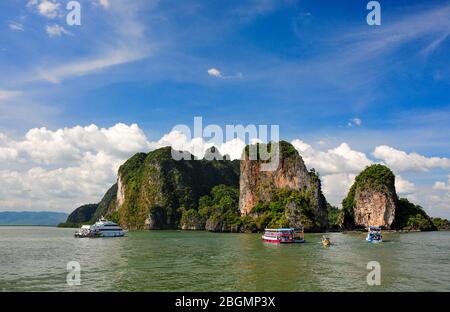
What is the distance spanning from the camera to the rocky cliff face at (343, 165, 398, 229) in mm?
129500

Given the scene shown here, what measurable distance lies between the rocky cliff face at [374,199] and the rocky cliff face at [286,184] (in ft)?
64.5

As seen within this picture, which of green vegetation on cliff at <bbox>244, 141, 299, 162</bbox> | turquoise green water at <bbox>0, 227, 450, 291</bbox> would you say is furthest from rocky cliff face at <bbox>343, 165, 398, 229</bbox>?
turquoise green water at <bbox>0, 227, 450, 291</bbox>

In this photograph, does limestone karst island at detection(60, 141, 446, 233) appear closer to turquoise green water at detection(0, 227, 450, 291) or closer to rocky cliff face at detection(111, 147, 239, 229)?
rocky cliff face at detection(111, 147, 239, 229)

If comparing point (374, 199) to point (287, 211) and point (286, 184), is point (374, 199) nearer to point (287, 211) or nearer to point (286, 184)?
point (286, 184)

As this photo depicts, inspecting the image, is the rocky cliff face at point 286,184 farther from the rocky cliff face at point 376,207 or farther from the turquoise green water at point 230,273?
the turquoise green water at point 230,273

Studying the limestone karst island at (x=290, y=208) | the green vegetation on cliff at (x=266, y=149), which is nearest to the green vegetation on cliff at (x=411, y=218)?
the limestone karst island at (x=290, y=208)

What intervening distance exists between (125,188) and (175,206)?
2915cm

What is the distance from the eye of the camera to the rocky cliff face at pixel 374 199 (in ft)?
425

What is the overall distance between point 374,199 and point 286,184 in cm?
2965

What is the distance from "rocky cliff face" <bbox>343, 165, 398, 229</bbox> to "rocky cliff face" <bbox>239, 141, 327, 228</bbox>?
19651 millimetres

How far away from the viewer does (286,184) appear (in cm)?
12925

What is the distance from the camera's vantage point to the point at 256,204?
134375 mm

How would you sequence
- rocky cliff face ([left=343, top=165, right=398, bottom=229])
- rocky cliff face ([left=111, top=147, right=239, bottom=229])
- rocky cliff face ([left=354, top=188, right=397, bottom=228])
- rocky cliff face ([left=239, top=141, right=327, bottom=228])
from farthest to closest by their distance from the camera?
rocky cliff face ([left=111, top=147, right=239, bottom=229]) < rocky cliff face ([left=343, top=165, right=398, bottom=229]) < rocky cliff face ([left=354, top=188, right=397, bottom=228]) < rocky cliff face ([left=239, top=141, right=327, bottom=228])
